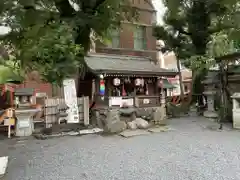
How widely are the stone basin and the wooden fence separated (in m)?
0.58

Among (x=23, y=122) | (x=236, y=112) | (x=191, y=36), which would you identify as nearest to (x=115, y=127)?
(x=23, y=122)

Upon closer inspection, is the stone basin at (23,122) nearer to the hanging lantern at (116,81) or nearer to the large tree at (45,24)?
the hanging lantern at (116,81)

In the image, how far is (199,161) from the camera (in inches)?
211

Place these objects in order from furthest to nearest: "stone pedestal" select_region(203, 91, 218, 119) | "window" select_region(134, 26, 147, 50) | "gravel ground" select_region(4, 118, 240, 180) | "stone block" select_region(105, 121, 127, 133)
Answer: "window" select_region(134, 26, 147, 50) < "stone pedestal" select_region(203, 91, 218, 119) < "stone block" select_region(105, 121, 127, 133) < "gravel ground" select_region(4, 118, 240, 180)

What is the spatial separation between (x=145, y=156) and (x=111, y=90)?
16.2ft

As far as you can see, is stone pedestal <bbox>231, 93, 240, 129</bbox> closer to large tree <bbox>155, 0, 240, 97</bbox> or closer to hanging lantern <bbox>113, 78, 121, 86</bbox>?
large tree <bbox>155, 0, 240, 97</bbox>

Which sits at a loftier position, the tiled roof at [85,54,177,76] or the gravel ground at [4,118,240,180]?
the tiled roof at [85,54,177,76]

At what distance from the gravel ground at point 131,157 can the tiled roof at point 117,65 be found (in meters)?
2.85

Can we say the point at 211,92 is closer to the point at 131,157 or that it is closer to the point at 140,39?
the point at 140,39

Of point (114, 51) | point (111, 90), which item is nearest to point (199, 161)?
point (111, 90)

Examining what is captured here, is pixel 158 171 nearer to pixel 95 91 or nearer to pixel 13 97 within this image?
pixel 95 91

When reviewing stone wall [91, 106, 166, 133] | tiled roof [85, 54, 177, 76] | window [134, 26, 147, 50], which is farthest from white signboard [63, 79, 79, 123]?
window [134, 26, 147, 50]

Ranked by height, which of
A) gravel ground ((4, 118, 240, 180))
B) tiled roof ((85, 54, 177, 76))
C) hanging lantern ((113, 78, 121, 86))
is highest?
tiled roof ((85, 54, 177, 76))

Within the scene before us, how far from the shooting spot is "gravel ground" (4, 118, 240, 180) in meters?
4.63
